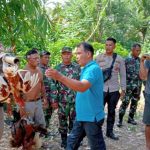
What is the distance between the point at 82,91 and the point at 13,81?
1.52 meters

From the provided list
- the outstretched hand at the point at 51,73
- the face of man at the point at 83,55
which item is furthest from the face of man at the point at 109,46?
the outstretched hand at the point at 51,73

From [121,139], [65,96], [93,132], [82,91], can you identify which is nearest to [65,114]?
[65,96]

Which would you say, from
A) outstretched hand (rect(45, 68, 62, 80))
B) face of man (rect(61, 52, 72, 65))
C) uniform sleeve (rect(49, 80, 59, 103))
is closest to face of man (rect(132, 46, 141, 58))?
face of man (rect(61, 52, 72, 65))

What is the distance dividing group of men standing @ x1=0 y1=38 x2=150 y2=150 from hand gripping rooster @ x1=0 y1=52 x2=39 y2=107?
0.20m

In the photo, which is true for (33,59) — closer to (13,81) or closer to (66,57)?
(66,57)

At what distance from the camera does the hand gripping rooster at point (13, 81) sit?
261cm

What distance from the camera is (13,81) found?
8.60ft

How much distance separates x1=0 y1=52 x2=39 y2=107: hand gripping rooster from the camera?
2609mm

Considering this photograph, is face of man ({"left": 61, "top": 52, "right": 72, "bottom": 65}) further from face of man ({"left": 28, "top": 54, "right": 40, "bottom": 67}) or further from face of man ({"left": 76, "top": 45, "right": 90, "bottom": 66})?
face of man ({"left": 76, "top": 45, "right": 90, "bottom": 66})

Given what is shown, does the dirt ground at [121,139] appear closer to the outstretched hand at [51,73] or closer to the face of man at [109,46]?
the face of man at [109,46]

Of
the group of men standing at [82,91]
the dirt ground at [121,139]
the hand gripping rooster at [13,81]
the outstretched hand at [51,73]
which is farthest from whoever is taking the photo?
the dirt ground at [121,139]

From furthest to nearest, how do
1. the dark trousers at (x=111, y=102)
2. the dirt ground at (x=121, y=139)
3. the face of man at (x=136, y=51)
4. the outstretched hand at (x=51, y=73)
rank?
the face of man at (x=136, y=51) → the dark trousers at (x=111, y=102) → the dirt ground at (x=121, y=139) → the outstretched hand at (x=51, y=73)

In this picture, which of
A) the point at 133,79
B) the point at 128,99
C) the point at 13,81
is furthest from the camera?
the point at 128,99

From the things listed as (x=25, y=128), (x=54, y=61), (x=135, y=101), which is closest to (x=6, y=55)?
(x=25, y=128)
